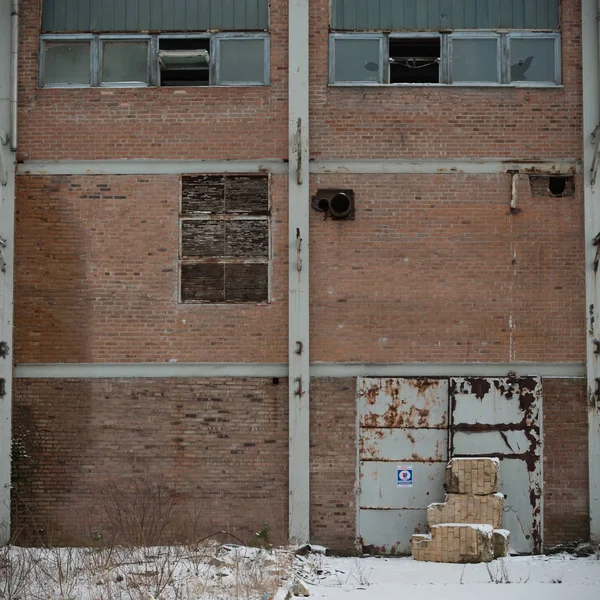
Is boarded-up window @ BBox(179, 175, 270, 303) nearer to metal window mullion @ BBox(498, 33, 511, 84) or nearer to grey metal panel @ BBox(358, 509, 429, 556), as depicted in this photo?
grey metal panel @ BBox(358, 509, 429, 556)

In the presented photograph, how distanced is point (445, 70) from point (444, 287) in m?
3.32

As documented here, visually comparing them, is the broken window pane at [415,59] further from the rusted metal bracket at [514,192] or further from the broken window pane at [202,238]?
the broken window pane at [202,238]

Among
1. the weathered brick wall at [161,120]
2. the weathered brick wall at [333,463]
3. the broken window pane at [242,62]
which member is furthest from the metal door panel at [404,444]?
the broken window pane at [242,62]

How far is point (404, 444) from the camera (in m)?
13.9

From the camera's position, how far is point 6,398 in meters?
14.0

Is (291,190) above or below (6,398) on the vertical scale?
above

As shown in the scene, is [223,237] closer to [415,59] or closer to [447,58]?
[415,59]

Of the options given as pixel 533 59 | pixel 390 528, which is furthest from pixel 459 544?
pixel 533 59

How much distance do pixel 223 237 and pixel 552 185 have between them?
5.02 metres

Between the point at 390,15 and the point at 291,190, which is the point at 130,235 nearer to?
the point at 291,190

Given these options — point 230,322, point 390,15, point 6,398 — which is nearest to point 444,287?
point 230,322

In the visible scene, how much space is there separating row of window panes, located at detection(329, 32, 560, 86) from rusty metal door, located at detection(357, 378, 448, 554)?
4623 millimetres

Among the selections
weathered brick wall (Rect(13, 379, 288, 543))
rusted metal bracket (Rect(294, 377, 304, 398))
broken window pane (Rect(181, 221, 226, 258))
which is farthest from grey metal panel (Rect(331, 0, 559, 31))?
weathered brick wall (Rect(13, 379, 288, 543))

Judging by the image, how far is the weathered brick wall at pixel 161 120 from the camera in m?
14.2
